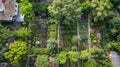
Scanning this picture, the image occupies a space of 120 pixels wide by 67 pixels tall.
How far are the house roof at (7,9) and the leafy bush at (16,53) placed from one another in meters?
2.24

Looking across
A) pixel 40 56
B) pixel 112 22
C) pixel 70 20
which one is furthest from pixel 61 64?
pixel 112 22

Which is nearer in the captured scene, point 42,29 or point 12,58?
point 12,58

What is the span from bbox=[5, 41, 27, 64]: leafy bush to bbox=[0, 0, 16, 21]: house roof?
2239 mm

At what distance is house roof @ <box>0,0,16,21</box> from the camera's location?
23.2 m

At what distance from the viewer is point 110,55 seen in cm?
2333

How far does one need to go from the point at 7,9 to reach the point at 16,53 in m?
3.43

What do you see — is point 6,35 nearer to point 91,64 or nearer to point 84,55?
point 84,55

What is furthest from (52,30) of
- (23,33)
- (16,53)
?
(16,53)

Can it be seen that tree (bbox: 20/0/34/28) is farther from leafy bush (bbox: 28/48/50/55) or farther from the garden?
leafy bush (bbox: 28/48/50/55)

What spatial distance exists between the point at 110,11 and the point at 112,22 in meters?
0.84

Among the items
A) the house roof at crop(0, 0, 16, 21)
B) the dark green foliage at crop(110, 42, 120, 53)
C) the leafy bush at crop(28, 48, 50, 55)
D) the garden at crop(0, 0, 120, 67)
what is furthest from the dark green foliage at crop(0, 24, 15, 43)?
the dark green foliage at crop(110, 42, 120, 53)

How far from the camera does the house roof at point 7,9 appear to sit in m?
23.2

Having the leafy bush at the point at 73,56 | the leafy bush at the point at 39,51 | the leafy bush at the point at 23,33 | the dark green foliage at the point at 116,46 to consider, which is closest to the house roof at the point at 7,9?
the leafy bush at the point at 23,33

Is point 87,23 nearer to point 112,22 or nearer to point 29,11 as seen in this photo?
point 112,22
